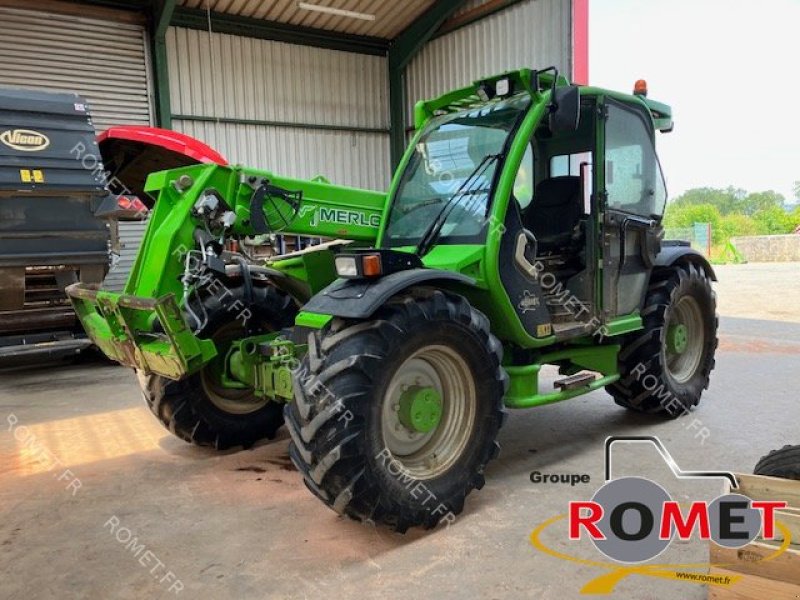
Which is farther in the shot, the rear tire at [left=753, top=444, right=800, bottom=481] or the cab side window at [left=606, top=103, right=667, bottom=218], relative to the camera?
the cab side window at [left=606, top=103, right=667, bottom=218]

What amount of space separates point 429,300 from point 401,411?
1.82 feet

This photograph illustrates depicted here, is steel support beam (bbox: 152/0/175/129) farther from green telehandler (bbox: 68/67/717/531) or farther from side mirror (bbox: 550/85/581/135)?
side mirror (bbox: 550/85/581/135)

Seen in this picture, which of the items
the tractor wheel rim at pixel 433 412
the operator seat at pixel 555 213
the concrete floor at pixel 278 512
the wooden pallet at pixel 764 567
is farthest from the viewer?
the operator seat at pixel 555 213

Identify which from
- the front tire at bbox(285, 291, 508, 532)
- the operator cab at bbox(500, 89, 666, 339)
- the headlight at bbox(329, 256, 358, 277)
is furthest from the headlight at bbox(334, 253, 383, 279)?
the operator cab at bbox(500, 89, 666, 339)

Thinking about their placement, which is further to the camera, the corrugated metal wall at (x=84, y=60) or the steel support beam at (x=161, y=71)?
the steel support beam at (x=161, y=71)

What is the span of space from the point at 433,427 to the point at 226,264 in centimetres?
164

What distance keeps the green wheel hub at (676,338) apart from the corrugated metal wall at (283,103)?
27.0 feet

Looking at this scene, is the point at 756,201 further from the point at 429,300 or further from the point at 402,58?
the point at 429,300

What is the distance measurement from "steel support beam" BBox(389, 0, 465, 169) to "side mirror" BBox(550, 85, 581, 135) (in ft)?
28.3

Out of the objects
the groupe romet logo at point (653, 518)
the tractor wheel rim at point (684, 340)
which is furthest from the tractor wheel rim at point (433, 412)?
the tractor wheel rim at point (684, 340)

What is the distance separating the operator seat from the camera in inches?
175

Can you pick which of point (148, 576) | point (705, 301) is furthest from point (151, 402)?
point (705, 301)

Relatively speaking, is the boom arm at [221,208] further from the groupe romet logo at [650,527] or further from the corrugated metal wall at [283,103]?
the corrugated metal wall at [283,103]

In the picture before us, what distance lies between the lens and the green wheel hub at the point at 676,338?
4.84 metres
